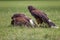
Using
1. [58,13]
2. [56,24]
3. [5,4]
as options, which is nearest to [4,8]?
[5,4]

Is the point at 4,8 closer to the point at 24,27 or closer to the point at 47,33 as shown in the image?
the point at 24,27

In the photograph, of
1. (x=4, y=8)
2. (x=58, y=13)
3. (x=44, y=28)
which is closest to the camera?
(x=44, y=28)

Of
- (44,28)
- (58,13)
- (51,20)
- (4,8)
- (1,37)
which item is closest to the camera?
Result: (1,37)

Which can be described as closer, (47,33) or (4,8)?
(47,33)

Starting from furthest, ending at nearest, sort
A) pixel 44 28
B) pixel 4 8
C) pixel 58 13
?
pixel 4 8 → pixel 58 13 → pixel 44 28

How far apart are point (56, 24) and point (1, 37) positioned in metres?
0.77

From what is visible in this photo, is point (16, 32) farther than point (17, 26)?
No

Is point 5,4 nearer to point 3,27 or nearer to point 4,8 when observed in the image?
point 4,8

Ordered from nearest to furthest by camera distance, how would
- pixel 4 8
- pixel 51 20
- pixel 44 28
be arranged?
1. pixel 44 28
2. pixel 51 20
3. pixel 4 8

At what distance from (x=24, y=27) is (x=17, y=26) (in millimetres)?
96

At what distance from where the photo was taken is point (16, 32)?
3189 mm

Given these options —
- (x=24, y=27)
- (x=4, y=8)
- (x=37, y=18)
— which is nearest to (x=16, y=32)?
(x=24, y=27)

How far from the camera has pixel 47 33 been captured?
124 inches

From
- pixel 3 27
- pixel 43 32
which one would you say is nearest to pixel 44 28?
pixel 43 32
